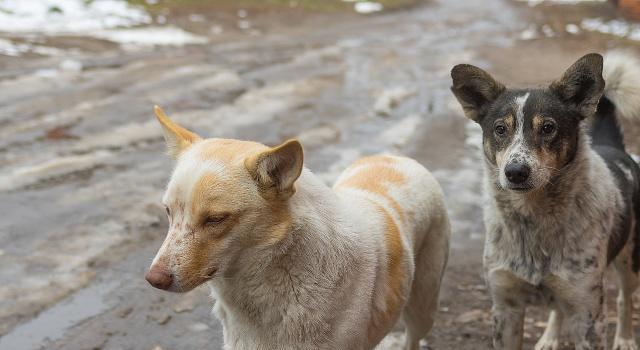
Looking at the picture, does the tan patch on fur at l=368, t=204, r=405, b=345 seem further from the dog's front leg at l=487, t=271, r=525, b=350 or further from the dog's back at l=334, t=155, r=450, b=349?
the dog's front leg at l=487, t=271, r=525, b=350

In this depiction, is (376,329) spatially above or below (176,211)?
below

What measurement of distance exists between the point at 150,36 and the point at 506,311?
13665 millimetres

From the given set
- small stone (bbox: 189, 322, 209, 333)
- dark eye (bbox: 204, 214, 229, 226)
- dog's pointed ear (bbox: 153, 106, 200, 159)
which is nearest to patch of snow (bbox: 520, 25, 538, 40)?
small stone (bbox: 189, 322, 209, 333)

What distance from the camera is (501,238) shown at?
180 inches

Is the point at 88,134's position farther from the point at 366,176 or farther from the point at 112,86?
the point at 366,176

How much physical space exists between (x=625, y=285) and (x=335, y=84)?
8243mm

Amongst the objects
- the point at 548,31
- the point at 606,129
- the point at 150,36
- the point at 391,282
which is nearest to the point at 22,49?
the point at 150,36

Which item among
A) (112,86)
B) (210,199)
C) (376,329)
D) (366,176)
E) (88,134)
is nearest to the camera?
(210,199)

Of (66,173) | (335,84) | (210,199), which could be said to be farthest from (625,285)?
(335,84)

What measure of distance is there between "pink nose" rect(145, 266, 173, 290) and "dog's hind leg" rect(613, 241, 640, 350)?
3.24m

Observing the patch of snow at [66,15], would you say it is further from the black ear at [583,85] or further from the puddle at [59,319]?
the black ear at [583,85]

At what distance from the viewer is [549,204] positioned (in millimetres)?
4426

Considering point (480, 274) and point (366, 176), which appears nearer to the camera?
point (366, 176)

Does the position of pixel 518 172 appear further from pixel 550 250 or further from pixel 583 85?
pixel 583 85
